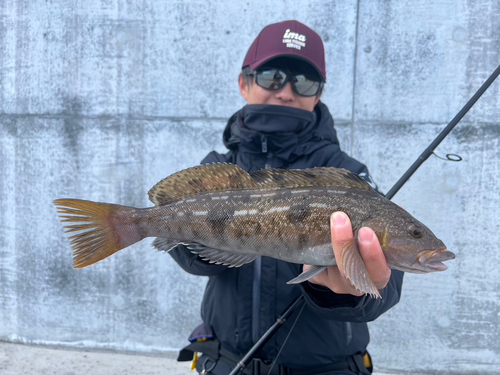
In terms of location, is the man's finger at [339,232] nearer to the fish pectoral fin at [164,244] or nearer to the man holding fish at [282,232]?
the man holding fish at [282,232]

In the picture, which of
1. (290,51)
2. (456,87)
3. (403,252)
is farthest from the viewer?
(456,87)

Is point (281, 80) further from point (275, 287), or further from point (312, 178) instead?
point (275, 287)

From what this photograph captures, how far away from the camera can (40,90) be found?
13.4 ft

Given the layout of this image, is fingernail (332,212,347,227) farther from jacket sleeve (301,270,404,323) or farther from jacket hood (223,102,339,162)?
jacket hood (223,102,339,162)

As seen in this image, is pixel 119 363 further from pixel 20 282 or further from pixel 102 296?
pixel 20 282

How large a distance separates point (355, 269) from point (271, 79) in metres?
1.22

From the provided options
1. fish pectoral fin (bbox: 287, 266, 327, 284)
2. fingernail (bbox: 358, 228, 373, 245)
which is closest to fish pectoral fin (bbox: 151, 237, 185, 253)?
fish pectoral fin (bbox: 287, 266, 327, 284)

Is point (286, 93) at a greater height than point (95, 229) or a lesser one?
greater

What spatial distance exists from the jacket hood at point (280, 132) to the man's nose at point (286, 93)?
85 mm

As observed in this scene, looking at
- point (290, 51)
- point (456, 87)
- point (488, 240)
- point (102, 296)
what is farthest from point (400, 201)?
point (102, 296)

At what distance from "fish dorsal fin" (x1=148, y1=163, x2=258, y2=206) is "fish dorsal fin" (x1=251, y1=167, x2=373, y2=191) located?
0.25 feet

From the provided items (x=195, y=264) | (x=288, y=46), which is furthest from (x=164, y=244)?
(x=288, y=46)

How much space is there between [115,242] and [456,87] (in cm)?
319

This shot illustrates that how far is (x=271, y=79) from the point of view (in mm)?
2371
